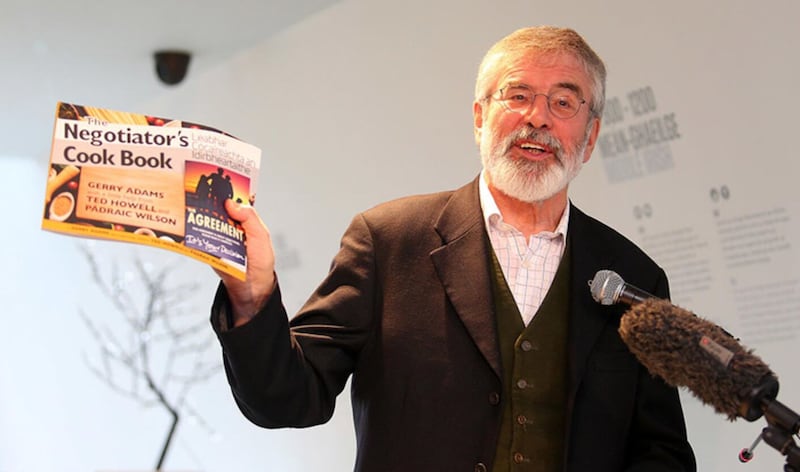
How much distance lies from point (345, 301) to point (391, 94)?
312cm

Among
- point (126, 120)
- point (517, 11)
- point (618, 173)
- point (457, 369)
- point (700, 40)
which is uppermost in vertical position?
point (517, 11)

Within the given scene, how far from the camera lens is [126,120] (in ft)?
5.39

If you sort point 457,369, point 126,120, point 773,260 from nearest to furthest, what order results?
1. point 126,120
2. point 457,369
3. point 773,260

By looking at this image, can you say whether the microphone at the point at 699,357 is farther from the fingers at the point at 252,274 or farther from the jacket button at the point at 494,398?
the fingers at the point at 252,274

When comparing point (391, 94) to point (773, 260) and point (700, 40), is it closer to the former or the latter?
point (700, 40)

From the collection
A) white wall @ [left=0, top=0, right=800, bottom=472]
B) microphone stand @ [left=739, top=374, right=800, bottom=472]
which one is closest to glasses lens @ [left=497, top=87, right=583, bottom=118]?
microphone stand @ [left=739, top=374, right=800, bottom=472]

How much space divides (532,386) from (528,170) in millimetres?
412

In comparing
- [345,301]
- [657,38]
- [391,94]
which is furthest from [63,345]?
[345,301]

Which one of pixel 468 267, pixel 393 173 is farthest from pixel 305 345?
pixel 393 173

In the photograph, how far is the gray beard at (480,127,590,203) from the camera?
6.91 ft

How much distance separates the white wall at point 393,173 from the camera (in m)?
3.48

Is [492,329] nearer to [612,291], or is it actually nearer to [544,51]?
[612,291]

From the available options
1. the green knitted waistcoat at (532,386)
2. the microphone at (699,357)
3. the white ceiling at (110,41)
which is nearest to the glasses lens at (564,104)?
the green knitted waistcoat at (532,386)

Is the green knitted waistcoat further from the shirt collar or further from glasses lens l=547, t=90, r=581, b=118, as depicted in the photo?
glasses lens l=547, t=90, r=581, b=118
